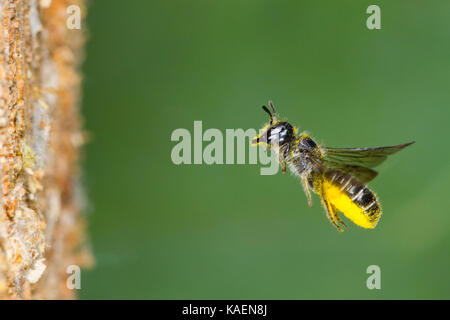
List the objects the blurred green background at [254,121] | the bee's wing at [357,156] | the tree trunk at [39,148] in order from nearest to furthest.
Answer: the tree trunk at [39,148]
the bee's wing at [357,156]
the blurred green background at [254,121]

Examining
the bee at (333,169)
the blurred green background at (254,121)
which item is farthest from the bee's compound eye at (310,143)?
the blurred green background at (254,121)

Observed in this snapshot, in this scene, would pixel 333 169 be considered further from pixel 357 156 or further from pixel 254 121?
pixel 254 121

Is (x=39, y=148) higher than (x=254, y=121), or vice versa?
(x=254, y=121)

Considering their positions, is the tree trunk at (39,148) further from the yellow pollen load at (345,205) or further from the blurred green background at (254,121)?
the yellow pollen load at (345,205)

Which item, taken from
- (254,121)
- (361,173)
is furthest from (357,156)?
(254,121)

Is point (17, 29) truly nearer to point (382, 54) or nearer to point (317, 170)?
point (317, 170)

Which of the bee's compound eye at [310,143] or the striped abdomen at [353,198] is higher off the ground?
the bee's compound eye at [310,143]

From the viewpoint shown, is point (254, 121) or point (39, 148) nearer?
point (39, 148)

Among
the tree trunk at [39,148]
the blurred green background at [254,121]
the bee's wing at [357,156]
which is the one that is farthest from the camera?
the blurred green background at [254,121]
